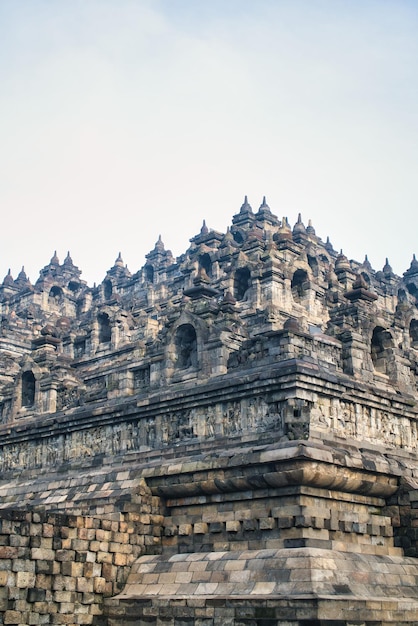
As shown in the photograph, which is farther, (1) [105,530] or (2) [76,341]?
(2) [76,341]

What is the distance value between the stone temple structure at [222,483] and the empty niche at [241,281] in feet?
32.3

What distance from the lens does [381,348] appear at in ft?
107

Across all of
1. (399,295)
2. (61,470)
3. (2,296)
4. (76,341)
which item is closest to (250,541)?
(61,470)

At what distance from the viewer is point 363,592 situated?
21.3 meters

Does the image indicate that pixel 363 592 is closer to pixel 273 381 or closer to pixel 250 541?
pixel 250 541

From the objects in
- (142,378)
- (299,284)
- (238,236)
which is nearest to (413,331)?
(299,284)

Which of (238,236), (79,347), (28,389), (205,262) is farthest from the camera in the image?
(238,236)

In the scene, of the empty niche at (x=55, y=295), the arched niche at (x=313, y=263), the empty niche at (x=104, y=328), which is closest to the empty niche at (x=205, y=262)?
the arched niche at (x=313, y=263)

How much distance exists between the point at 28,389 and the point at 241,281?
1289 centimetres

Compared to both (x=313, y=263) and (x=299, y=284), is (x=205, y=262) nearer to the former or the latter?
(x=313, y=263)

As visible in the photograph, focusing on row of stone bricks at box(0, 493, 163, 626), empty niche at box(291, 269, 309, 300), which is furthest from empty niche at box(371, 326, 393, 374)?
empty niche at box(291, 269, 309, 300)

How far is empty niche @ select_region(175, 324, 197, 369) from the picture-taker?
31.5 meters

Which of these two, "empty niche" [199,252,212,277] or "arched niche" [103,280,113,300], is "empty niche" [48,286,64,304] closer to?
"arched niche" [103,280,113,300]

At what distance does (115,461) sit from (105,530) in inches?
209
